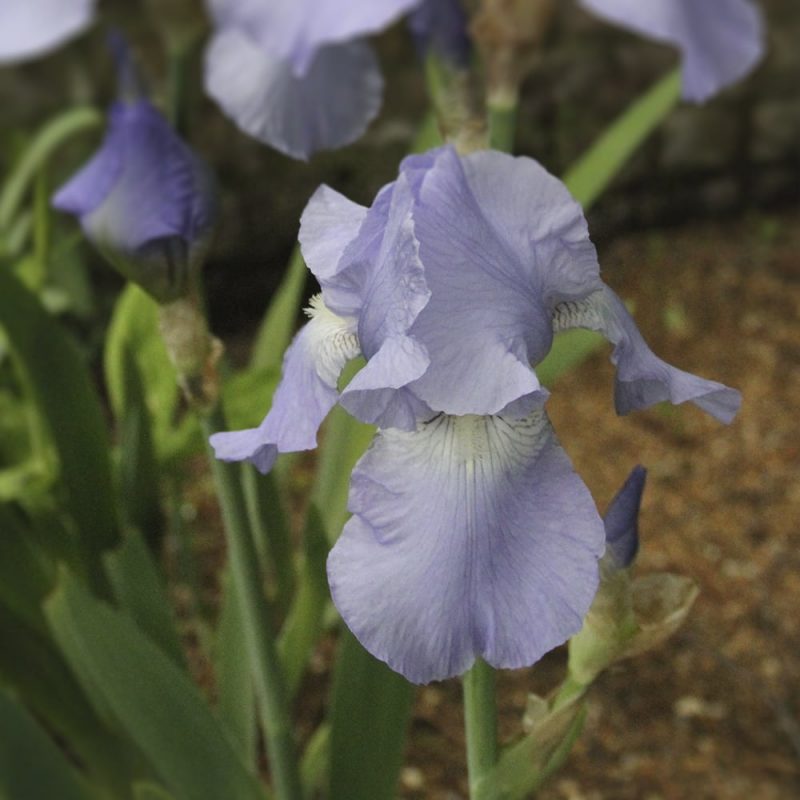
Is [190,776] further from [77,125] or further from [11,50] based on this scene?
[77,125]

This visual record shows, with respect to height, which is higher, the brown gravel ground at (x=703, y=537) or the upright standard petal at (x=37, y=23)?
the upright standard petal at (x=37, y=23)

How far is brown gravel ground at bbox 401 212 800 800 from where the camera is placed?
101cm

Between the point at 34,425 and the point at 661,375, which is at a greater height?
the point at 661,375

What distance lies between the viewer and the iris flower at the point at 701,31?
620mm

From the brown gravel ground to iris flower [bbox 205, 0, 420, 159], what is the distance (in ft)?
2.00

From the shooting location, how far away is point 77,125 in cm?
108

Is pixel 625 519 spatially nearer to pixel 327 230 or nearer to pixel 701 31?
pixel 327 230

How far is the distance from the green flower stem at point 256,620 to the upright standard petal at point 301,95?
194 mm

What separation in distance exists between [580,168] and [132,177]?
47 cm

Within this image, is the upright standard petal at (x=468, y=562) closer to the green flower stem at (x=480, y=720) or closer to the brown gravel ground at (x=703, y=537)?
the green flower stem at (x=480, y=720)

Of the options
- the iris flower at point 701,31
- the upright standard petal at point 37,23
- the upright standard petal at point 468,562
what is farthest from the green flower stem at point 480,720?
the upright standard petal at point 37,23

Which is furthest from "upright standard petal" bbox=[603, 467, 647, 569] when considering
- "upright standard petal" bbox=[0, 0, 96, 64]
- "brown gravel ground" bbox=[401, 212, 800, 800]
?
"brown gravel ground" bbox=[401, 212, 800, 800]

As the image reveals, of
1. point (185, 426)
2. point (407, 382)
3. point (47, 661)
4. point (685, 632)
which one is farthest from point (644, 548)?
point (407, 382)

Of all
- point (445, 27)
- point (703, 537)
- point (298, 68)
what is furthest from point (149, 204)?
point (703, 537)
